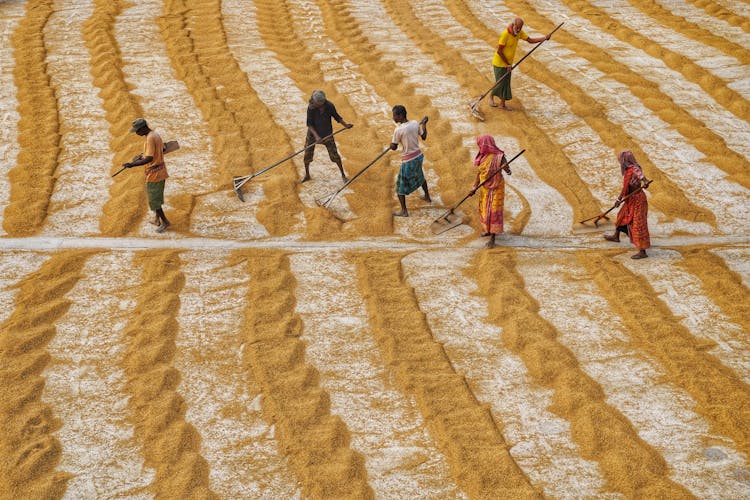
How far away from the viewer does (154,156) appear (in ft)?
26.6

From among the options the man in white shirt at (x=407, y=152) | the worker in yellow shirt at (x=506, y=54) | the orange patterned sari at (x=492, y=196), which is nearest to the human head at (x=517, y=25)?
the worker in yellow shirt at (x=506, y=54)

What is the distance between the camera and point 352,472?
17.8 ft

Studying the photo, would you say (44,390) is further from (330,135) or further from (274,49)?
(274,49)

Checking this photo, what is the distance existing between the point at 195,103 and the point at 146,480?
24.1 ft

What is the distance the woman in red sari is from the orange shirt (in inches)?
186

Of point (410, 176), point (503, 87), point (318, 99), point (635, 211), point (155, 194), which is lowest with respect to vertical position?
point (155, 194)

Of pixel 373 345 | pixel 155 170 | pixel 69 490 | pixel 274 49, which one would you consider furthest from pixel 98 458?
pixel 274 49

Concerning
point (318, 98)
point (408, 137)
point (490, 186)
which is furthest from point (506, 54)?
point (490, 186)

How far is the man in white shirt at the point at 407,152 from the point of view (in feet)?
28.2

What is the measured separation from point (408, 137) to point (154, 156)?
107 inches

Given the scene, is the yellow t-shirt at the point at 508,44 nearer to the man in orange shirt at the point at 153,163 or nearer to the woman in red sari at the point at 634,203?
the woman in red sari at the point at 634,203

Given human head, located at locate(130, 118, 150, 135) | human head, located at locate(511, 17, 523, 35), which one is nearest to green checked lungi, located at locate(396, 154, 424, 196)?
human head, located at locate(130, 118, 150, 135)

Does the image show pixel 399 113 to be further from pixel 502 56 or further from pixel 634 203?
pixel 502 56

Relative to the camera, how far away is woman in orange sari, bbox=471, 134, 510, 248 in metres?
8.12
